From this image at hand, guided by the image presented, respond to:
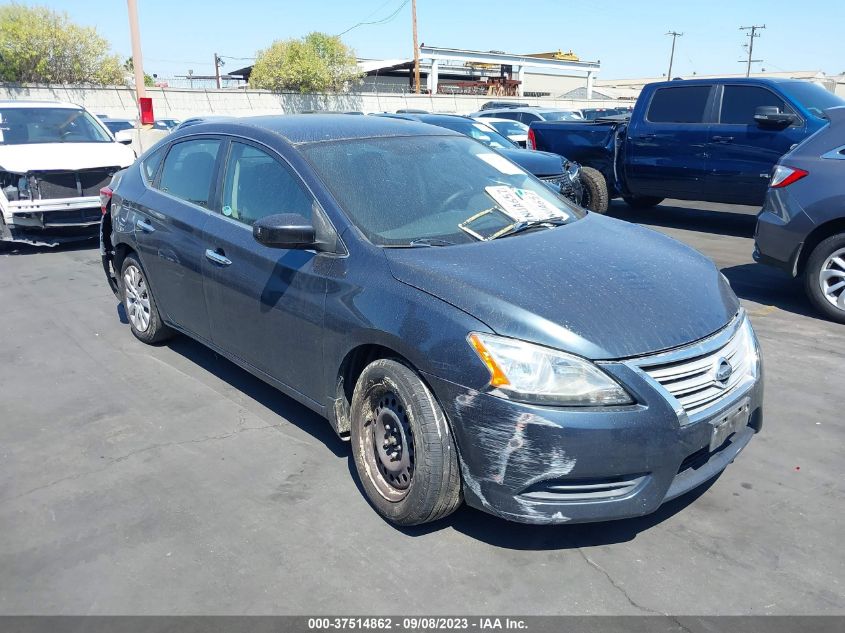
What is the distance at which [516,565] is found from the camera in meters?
3.04

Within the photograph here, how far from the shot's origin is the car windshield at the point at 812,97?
30.9 ft

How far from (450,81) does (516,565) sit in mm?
67224

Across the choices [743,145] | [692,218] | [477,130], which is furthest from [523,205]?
[692,218]

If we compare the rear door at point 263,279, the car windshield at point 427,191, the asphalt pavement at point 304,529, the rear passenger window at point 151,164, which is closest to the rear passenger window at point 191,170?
the rear passenger window at point 151,164

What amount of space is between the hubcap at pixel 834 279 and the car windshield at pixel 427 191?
9.76 ft

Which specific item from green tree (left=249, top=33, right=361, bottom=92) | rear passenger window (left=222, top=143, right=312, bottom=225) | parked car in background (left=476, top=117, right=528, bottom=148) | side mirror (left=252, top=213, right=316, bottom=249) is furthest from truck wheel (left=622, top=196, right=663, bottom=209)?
green tree (left=249, top=33, right=361, bottom=92)

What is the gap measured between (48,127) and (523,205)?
27.6 ft

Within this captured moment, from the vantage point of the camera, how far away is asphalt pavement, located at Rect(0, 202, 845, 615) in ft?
9.36

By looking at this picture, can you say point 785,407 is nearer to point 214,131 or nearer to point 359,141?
point 359,141

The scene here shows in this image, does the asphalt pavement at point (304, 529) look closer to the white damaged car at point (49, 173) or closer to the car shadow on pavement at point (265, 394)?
the car shadow on pavement at point (265, 394)

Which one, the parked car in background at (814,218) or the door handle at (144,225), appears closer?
the door handle at (144,225)

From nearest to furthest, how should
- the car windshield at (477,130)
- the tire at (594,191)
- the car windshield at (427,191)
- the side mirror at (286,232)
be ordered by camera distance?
the side mirror at (286,232) < the car windshield at (427,191) < the tire at (594,191) < the car windshield at (477,130)

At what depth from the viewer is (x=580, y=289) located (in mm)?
3137

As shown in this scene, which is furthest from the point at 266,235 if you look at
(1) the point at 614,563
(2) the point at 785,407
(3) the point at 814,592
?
(2) the point at 785,407
